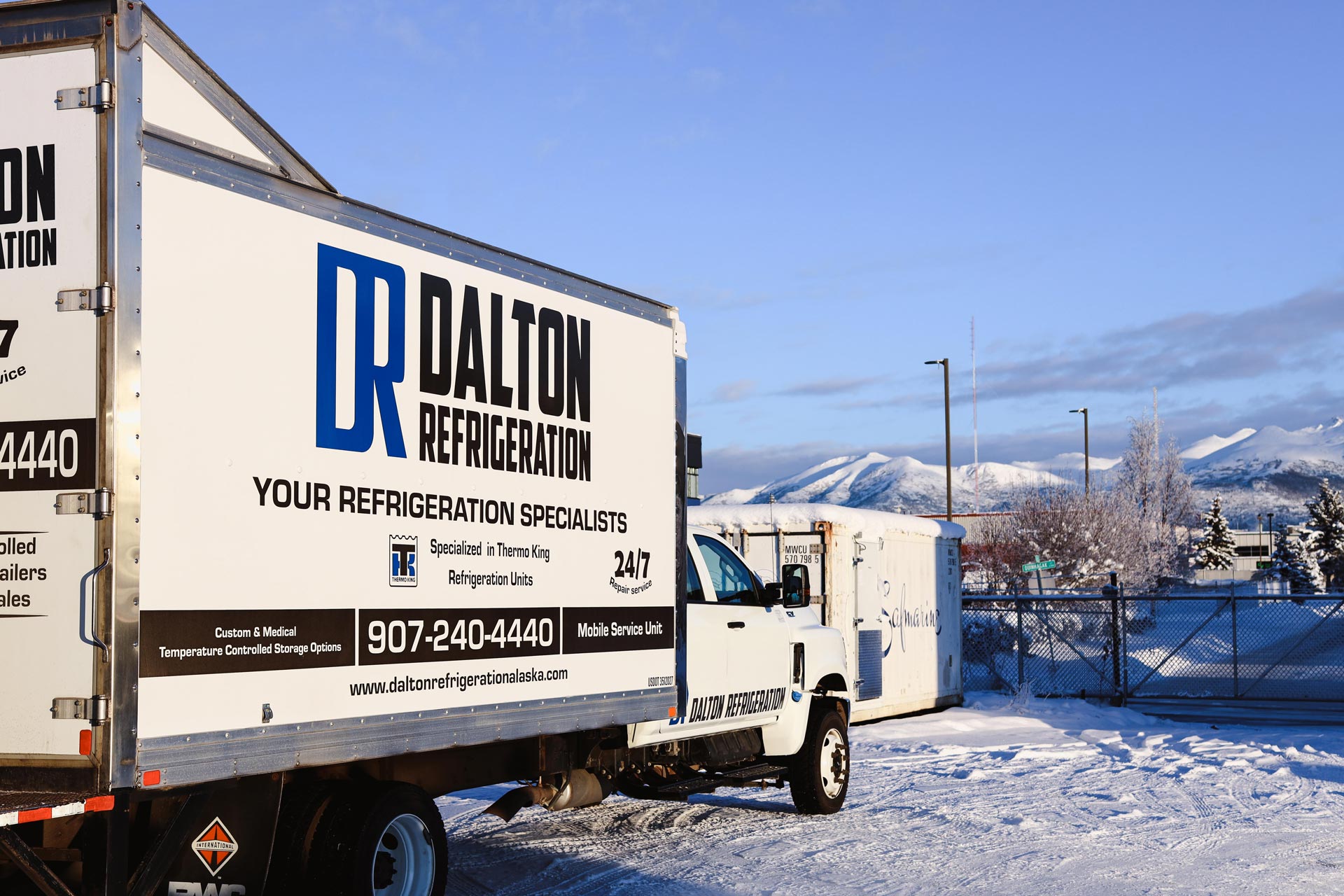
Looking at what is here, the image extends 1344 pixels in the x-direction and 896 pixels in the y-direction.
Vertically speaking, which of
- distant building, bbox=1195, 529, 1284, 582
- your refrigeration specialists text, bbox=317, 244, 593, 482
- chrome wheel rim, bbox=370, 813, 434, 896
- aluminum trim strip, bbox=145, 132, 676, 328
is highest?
aluminum trim strip, bbox=145, 132, 676, 328

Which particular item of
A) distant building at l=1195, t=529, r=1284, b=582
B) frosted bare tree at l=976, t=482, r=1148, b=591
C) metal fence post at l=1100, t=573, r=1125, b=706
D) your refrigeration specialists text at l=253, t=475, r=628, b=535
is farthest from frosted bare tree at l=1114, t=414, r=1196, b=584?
your refrigeration specialists text at l=253, t=475, r=628, b=535

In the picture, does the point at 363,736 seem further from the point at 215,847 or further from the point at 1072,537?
the point at 1072,537

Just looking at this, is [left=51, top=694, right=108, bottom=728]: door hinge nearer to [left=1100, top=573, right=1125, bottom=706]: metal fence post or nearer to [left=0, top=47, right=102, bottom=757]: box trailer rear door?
[left=0, top=47, right=102, bottom=757]: box trailer rear door

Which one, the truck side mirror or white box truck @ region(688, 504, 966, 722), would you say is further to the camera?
white box truck @ region(688, 504, 966, 722)

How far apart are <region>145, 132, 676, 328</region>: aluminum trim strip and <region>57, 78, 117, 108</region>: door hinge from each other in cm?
18

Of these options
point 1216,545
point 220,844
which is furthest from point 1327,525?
point 220,844

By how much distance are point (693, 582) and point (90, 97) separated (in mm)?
5387

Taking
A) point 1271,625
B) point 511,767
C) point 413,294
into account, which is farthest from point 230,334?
point 1271,625

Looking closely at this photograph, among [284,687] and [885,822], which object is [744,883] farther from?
[284,687]

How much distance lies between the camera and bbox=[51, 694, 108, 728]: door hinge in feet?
16.5

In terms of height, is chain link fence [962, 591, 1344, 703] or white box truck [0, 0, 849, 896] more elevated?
white box truck [0, 0, 849, 896]

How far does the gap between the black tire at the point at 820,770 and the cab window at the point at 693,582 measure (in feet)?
6.45

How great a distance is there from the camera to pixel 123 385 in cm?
516

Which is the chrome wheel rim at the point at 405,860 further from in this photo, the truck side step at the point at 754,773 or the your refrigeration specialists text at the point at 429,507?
the truck side step at the point at 754,773
